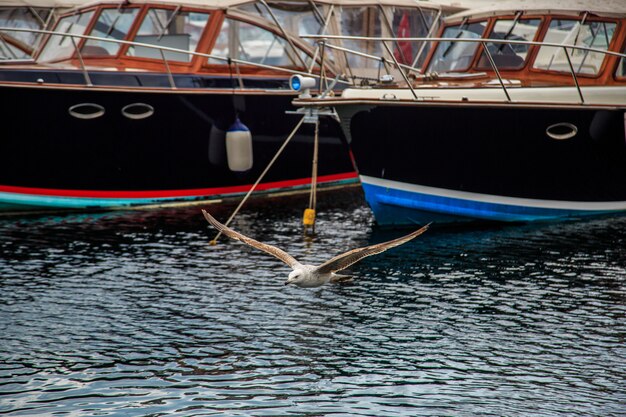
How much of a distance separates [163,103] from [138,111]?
489mm

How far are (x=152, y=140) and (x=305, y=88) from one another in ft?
11.4

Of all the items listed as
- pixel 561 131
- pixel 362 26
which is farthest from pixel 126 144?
pixel 561 131

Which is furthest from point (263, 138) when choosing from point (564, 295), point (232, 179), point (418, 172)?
point (564, 295)

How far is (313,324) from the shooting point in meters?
11.4

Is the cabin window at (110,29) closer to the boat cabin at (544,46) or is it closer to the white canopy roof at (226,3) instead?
the white canopy roof at (226,3)

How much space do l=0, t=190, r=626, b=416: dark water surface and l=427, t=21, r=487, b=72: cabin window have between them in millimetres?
3338

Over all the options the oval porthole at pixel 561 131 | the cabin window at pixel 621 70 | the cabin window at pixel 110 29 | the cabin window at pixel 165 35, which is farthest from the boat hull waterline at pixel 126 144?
the cabin window at pixel 621 70

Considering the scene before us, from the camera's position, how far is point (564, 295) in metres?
12.6

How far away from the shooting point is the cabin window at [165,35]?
19.3 meters

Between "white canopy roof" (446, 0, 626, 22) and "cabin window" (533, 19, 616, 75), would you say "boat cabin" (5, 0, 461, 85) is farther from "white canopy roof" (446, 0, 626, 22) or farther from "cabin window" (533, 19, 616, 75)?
"cabin window" (533, 19, 616, 75)

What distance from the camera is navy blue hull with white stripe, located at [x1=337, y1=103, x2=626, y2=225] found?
51.8ft

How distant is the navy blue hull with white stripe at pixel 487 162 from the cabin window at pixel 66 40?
250 inches

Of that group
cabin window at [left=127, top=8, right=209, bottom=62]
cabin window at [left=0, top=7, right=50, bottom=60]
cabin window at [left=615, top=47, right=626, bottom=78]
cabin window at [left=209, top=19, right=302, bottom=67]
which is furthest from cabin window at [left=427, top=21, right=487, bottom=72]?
cabin window at [left=0, top=7, right=50, bottom=60]

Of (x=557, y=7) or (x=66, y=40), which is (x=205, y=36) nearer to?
(x=66, y=40)
